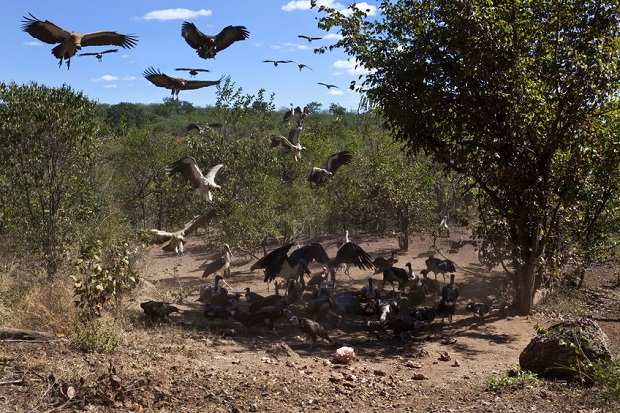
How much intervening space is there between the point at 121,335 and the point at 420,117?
6710mm

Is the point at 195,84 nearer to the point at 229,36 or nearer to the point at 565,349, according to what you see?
the point at 229,36

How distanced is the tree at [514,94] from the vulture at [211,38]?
4.04 metres

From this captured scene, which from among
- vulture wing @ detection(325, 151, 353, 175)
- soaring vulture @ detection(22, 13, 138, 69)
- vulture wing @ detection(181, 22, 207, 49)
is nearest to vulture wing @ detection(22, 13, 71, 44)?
soaring vulture @ detection(22, 13, 138, 69)

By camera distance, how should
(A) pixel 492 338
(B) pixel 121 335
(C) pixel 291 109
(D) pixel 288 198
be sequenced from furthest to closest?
(C) pixel 291 109, (D) pixel 288 198, (A) pixel 492 338, (B) pixel 121 335

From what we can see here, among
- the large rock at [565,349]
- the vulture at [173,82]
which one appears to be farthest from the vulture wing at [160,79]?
the large rock at [565,349]

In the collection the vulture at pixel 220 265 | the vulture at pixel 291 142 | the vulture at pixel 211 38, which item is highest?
the vulture at pixel 211 38

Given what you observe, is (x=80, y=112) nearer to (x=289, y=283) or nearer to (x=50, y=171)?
(x=50, y=171)

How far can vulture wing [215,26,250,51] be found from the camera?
15531 millimetres

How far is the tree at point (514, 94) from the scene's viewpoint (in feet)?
34.2

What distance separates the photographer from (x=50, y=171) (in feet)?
41.2

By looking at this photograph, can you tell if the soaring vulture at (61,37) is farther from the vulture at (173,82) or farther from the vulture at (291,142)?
the vulture at (291,142)

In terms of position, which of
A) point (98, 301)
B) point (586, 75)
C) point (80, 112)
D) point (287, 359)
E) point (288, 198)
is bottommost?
point (287, 359)

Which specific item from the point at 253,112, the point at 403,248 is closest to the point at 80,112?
the point at 253,112

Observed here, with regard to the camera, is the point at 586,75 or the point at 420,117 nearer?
the point at 586,75
